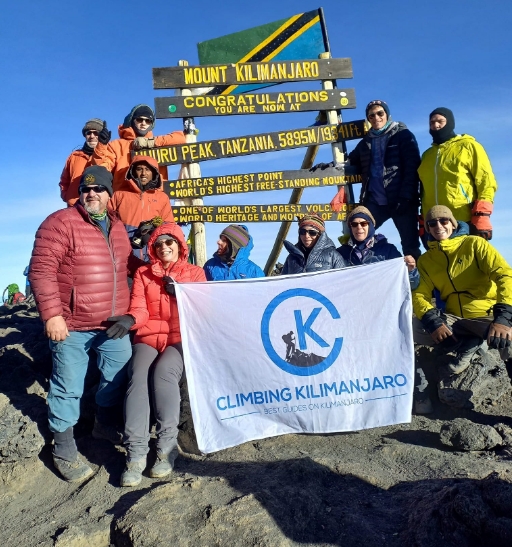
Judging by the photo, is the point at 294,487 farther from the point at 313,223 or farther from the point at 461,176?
the point at 461,176

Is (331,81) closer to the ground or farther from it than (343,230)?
farther from it

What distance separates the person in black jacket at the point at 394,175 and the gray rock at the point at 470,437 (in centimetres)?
287

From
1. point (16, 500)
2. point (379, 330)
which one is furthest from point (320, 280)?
point (16, 500)

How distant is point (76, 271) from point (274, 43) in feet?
18.8

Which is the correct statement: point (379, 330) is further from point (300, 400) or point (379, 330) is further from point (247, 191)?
point (247, 191)

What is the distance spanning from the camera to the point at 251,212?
7.70 meters

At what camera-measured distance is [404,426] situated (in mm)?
4988

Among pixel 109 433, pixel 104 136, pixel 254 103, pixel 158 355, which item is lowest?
pixel 109 433

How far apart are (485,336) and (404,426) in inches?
48.3

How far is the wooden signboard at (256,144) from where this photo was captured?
24.8ft

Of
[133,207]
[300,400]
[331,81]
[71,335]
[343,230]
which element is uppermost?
[331,81]

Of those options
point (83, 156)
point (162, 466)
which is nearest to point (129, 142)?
point (83, 156)

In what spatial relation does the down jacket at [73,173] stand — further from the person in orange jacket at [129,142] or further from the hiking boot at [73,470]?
the hiking boot at [73,470]

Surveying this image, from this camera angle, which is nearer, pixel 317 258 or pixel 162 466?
pixel 162 466
